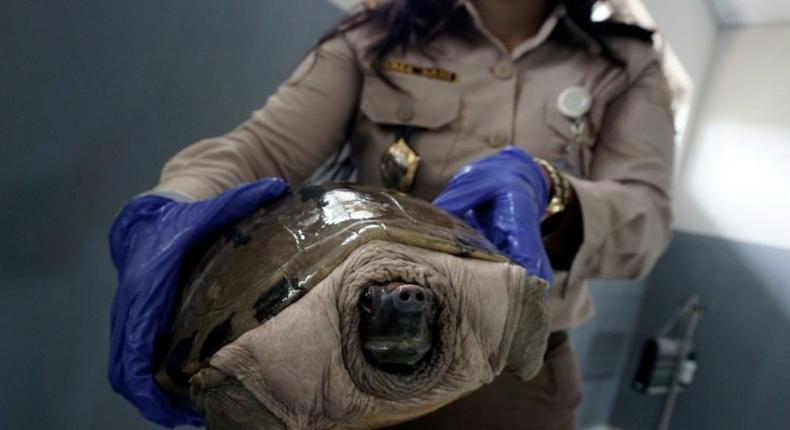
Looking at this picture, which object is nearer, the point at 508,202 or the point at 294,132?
the point at 508,202

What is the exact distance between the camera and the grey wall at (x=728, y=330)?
6.15ft

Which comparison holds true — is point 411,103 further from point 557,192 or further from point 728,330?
point 728,330

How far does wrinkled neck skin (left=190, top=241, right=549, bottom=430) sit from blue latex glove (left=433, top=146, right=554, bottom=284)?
0.10 metres

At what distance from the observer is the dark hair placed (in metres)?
0.77

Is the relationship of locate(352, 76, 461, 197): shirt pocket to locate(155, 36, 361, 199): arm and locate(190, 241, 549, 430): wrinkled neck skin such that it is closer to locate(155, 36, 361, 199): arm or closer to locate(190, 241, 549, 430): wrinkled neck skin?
locate(155, 36, 361, 199): arm

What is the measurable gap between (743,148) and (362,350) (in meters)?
2.09

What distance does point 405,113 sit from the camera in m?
0.75

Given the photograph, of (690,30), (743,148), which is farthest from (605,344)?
(690,30)

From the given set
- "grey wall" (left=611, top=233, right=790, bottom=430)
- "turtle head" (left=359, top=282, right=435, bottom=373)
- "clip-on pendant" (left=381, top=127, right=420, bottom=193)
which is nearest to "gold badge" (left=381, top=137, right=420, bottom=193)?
"clip-on pendant" (left=381, top=127, right=420, bottom=193)

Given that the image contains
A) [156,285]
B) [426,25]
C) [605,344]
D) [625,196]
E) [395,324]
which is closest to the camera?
[395,324]

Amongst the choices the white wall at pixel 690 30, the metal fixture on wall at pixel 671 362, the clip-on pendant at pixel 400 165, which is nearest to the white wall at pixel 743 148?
the white wall at pixel 690 30

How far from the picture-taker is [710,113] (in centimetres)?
215

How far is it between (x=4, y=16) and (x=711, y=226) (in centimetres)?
217

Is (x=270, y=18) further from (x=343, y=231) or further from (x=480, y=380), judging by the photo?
(x=480, y=380)
